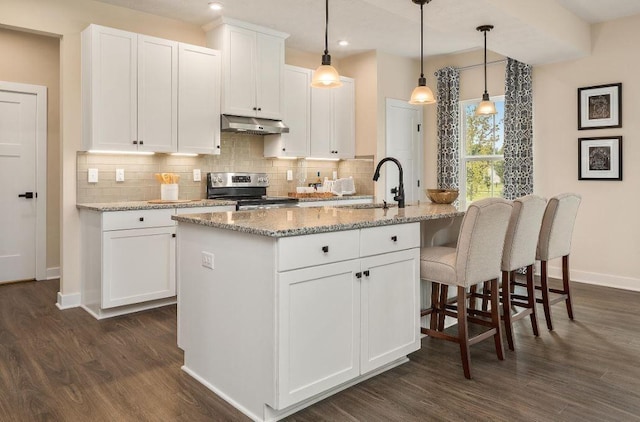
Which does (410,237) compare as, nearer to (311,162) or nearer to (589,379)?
(589,379)

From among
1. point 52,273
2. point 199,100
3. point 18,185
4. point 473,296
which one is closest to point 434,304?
point 473,296

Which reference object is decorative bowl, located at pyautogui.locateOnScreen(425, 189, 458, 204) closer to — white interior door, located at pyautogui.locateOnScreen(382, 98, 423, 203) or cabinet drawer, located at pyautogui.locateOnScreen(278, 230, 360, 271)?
cabinet drawer, located at pyautogui.locateOnScreen(278, 230, 360, 271)

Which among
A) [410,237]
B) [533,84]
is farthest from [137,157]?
[533,84]

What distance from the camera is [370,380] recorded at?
260cm

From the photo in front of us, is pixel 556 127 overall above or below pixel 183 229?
above

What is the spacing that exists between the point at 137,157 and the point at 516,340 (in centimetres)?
371

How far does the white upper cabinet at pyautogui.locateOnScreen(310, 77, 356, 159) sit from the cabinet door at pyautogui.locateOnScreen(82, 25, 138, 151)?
2233 mm

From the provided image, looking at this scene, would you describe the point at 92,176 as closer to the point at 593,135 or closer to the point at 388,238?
the point at 388,238

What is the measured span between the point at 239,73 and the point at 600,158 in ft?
13.0

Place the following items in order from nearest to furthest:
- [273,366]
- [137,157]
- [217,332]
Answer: [273,366] → [217,332] → [137,157]

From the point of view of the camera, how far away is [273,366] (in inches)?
81.9

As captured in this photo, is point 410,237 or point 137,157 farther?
point 137,157

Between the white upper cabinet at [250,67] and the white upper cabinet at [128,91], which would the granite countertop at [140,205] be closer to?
the white upper cabinet at [128,91]

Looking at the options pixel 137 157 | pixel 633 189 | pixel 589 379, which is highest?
pixel 137 157
